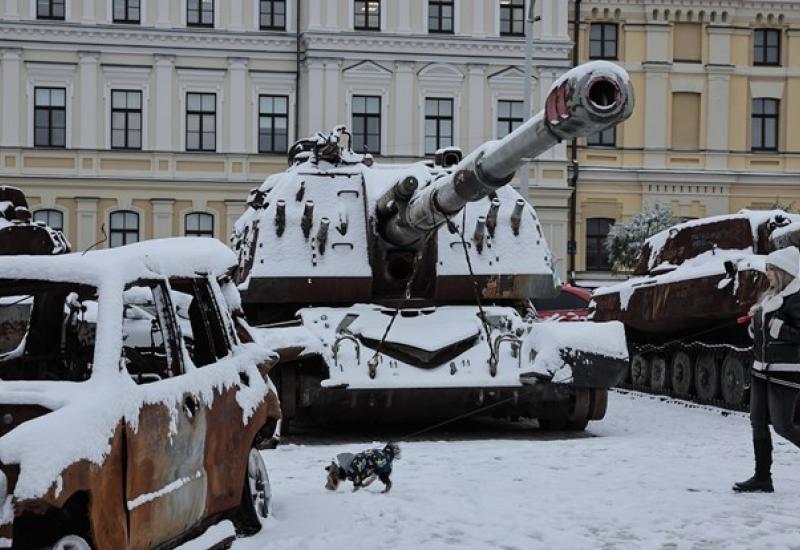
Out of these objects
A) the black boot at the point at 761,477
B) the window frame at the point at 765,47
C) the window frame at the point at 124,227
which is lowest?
the black boot at the point at 761,477

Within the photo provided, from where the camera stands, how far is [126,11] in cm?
3716

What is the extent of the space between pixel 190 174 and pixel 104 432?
32752 mm

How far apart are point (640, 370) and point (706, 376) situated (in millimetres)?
2526

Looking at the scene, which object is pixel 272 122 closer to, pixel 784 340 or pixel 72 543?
pixel 784 340

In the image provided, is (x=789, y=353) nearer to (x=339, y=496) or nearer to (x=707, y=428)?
(x=339, y=496)

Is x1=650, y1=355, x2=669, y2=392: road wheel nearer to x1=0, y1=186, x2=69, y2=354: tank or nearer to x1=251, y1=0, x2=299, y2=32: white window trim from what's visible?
x1=0, y1=186, x2=69, y2=354: tank

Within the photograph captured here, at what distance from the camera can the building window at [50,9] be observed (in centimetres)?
3684

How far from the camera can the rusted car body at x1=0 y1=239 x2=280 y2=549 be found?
203 inches

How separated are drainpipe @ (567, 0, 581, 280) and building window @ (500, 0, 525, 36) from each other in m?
1.84

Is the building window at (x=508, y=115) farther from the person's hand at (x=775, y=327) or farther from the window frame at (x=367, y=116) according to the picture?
the person's hand at (x=775, y=327)

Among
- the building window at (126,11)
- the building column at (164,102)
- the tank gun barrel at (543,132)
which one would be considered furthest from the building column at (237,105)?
the tank gun barrel at (543,132)

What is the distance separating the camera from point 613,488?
9141 mm

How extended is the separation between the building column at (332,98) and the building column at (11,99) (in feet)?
27.0

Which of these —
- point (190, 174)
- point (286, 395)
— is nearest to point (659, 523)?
point (286, 395)
